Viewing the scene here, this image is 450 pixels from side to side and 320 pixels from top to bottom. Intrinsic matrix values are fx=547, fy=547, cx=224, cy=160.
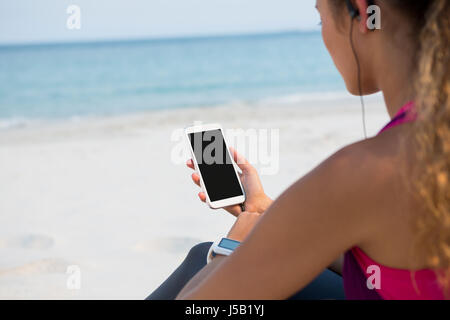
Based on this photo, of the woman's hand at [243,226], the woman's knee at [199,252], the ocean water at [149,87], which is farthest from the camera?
the ocean water at [149,87]

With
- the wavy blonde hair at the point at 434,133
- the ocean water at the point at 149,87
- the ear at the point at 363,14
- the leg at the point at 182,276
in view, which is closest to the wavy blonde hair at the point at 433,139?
the wavy blonde hair at the point at 434,133

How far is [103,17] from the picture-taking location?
27.8 meters

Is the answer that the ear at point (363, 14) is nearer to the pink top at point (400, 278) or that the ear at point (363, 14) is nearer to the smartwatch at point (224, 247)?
the pink top at point (400, 278)

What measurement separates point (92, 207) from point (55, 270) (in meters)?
1.16

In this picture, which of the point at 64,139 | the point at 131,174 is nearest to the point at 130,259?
the point at 131,174

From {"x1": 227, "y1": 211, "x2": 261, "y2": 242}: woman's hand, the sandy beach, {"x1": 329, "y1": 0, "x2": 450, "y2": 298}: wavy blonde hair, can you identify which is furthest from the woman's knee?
the sandy beach

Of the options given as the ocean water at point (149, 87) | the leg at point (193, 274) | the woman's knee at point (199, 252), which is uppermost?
the ocean water at point (149, 87)

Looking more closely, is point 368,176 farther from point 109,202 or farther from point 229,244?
point 109,202

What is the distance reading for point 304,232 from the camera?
93 cm

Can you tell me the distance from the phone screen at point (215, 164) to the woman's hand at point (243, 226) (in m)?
0.38

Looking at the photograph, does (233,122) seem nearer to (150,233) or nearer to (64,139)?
(64,139)

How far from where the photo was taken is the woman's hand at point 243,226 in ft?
5.01

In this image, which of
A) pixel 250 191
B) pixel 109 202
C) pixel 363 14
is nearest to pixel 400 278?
pixel 363 14

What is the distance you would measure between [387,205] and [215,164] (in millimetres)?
1142
